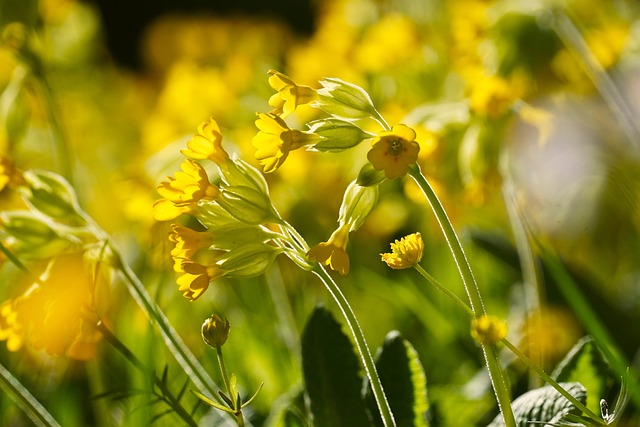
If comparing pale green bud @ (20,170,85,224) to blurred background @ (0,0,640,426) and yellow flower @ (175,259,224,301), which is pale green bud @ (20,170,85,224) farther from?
yellow flower @ (175,259,224,301)

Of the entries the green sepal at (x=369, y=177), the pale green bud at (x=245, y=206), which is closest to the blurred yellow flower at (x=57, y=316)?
the pale green bud at (x=245, y=206)

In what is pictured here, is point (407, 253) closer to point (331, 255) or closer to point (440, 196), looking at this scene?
point (331, 255)

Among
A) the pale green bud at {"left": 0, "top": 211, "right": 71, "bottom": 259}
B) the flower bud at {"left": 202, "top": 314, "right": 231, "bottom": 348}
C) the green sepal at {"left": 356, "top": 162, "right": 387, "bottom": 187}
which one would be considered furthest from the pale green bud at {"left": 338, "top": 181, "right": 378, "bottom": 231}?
the pale green bud at {"left": 0, "top": 211, "right": 71, "bottom": 259}

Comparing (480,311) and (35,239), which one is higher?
(480,311)

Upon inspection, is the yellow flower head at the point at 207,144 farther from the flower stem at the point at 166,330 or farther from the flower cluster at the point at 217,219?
the flower stem at the point at 166,330

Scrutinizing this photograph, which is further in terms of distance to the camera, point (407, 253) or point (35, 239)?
point (35, 239)

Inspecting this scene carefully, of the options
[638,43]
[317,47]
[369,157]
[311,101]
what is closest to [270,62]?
[317,47]

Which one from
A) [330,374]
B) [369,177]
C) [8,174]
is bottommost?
[330,374]

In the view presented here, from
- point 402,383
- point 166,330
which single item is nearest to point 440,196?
point 402,383
